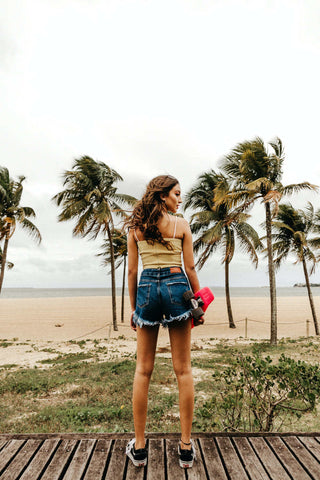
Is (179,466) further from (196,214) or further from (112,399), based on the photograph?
(196,214)

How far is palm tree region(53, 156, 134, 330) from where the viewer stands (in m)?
17.0

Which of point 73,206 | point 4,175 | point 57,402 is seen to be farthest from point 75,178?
point 57,402

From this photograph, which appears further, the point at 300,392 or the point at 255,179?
the point at 255,179

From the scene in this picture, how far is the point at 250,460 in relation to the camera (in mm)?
2256

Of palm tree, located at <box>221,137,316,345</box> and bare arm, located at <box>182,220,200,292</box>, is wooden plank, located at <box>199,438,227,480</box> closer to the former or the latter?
bare arm, located at <box>182,220,200,292</box>

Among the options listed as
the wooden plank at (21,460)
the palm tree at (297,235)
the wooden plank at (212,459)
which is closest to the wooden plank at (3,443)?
the wooden plank at (21,460)

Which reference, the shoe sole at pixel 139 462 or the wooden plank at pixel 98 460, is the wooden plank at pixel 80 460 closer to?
the wooden plank at pixel 98 460

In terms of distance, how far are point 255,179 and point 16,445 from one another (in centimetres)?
1253

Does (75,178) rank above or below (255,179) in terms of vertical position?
above

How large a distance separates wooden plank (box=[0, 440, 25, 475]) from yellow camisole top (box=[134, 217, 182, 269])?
1.70 meters

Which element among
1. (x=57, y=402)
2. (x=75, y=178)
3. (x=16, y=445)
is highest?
(x=75, y=178)

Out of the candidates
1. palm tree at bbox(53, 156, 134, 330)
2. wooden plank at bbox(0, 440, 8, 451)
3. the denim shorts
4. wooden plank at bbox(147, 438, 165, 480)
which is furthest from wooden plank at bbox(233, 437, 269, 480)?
palm tree at bbox(53, 156, 134, 330)

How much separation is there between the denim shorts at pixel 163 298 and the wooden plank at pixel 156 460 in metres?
0.97

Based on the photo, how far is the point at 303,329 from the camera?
19922 mm
